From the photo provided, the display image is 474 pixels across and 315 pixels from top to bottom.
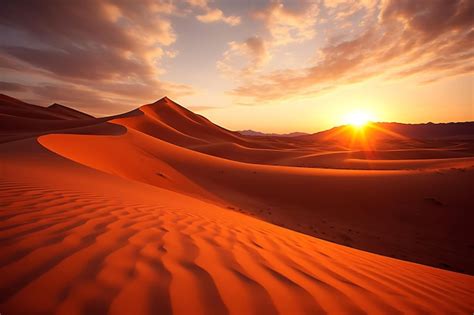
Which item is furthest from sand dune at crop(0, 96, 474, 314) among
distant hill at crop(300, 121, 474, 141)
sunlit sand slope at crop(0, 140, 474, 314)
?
distant hill at crop(300, 121, 474, 141)

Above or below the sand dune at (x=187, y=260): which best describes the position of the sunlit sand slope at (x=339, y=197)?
below

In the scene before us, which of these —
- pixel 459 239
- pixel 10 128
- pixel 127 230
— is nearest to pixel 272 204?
pixel 459 239

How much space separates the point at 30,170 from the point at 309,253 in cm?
627

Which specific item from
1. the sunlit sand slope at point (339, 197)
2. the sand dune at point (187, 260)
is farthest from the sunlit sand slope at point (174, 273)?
the sunlit sand slope at point (339, 197)

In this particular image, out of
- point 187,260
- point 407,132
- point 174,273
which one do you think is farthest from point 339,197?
point 407,132

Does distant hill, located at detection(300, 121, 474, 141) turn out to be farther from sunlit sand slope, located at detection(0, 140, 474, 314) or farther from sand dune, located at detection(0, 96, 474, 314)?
sunlit sand slope, located at detection(0, 140, 474, 314)

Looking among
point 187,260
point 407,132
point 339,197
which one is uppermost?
point 407,132

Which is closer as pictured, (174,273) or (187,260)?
(174,273)

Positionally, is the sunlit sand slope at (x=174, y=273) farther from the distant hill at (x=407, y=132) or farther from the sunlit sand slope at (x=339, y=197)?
the distant hill at (x=407, y=132)

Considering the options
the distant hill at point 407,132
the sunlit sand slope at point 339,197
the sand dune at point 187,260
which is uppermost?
the distant hill at point 407,132

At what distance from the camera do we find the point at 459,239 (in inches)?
263

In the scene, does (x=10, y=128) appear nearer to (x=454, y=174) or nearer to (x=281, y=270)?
(x=281, y=270)

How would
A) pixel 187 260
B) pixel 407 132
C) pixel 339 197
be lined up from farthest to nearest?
pixel 407 132
pixel 339 197
pixel 187 260

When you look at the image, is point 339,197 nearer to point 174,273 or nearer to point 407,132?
point 174,273
